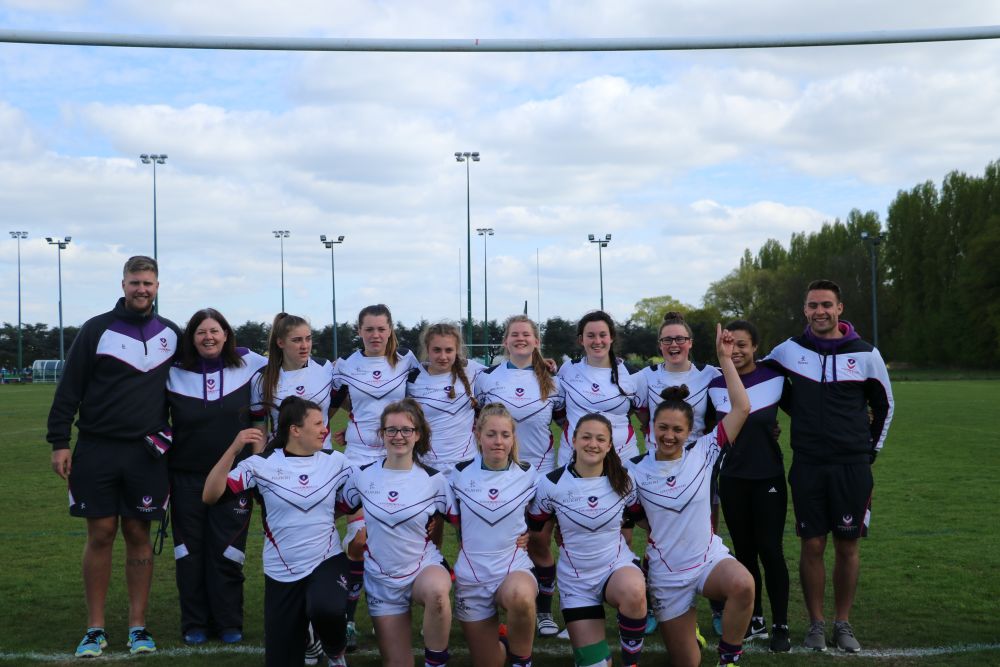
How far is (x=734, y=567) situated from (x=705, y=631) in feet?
3.67

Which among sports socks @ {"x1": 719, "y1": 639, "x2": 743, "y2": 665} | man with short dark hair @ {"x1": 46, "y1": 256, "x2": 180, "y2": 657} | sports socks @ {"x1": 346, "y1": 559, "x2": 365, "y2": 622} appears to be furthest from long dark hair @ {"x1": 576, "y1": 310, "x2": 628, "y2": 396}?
man with short dark hair @ {"x1": 46, "y1": 256, "x2": 180, "y2": 657}

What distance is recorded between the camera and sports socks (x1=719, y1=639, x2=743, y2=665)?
4.30 metres

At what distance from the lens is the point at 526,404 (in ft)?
17.7

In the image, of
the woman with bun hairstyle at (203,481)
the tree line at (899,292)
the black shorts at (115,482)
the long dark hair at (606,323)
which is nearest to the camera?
the black shorts at (115,482)

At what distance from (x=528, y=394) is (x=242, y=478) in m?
1.72

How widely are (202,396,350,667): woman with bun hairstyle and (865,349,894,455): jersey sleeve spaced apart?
2.84m

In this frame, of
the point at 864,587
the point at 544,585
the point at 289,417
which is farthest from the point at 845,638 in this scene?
the point at 289,417

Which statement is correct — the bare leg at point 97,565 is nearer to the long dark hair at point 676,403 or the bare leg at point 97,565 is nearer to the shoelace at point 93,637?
the shoelace at point 93,637

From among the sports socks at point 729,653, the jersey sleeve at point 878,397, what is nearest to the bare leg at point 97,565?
the sports socks at point 729,653

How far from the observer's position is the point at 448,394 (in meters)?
5.35

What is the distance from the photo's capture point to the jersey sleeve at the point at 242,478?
444 cm

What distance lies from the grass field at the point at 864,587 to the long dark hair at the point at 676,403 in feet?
4.08

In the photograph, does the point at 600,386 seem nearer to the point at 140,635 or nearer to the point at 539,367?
the point at 539,367

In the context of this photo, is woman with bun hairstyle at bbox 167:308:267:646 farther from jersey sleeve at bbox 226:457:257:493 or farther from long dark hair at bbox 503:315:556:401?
long dark hair at bbox 503:315:556:401
